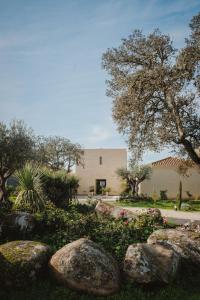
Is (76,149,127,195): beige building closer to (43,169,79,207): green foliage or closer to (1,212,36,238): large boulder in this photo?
(43,169,79,207): green foliage

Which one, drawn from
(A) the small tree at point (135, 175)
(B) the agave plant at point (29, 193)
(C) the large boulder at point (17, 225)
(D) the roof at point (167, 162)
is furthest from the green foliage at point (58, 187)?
(D) the roof at point (167, 162)

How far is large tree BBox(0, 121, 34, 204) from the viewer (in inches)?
1056

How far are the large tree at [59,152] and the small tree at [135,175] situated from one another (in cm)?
1198

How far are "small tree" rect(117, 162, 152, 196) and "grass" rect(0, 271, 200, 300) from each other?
36.5m

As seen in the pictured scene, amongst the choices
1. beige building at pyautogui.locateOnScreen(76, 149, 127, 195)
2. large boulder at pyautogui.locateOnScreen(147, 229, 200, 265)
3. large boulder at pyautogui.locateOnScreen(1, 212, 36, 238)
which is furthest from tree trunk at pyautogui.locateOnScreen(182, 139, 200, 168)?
beige building at pyautogui.locateOnScreen(76, 149, 127, 195)

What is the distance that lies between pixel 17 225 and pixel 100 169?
50.5 meters

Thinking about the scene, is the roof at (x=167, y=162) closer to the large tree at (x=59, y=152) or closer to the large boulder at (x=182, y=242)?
the large tree at (x=59, y=152)

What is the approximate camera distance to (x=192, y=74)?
56.1ft

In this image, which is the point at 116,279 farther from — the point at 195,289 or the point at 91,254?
the point at 195,289

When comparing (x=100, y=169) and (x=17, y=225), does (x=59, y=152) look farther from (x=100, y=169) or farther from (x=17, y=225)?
(x=17, y=225)

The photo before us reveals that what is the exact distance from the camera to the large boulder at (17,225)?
9.19 metres

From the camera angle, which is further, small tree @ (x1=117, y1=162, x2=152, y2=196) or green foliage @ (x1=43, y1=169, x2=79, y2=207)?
small tree @ (x1=117, y1=162, x2=152, y2=196)

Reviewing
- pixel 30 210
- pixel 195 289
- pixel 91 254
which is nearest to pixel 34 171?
pixel 30 210

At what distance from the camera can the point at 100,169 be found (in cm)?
5972
